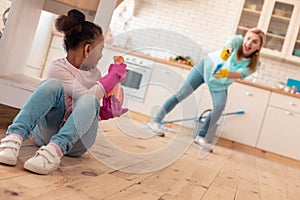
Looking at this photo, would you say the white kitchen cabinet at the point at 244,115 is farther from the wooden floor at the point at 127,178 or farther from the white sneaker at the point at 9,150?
the white sneaker at the point at 9,150

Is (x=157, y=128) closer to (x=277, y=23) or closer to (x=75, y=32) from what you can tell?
(x=75, y=32)

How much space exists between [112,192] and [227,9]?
4738 mm

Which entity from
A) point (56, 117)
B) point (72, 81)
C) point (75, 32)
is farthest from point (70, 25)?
point (56, 117)

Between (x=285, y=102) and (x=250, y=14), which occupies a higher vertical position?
(x=250, y=14)

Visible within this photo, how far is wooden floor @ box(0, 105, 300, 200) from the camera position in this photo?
1200mm

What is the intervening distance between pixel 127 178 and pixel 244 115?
3.59 metres

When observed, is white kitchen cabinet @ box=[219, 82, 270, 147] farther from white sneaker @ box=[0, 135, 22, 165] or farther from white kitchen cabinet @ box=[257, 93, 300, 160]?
white sneaker @ box=[0, 135, 22, 165]

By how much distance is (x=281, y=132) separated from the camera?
496 centimetres

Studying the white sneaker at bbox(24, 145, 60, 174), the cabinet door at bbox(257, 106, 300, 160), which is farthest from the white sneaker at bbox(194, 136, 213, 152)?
the white sneaker at bbox(24, 145, 60, 174)

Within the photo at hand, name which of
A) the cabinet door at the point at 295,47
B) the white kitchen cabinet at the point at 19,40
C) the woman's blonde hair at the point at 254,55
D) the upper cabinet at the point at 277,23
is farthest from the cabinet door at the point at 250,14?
the white kitchen cabinet at the point at 19,40

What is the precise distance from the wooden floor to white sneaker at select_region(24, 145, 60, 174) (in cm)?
2

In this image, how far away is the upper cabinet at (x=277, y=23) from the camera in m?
5.32

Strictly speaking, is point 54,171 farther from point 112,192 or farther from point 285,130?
point 285,130

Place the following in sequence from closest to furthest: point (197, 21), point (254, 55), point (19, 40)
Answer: point (19, 40) < point (254, 55) < point (197, 21)
